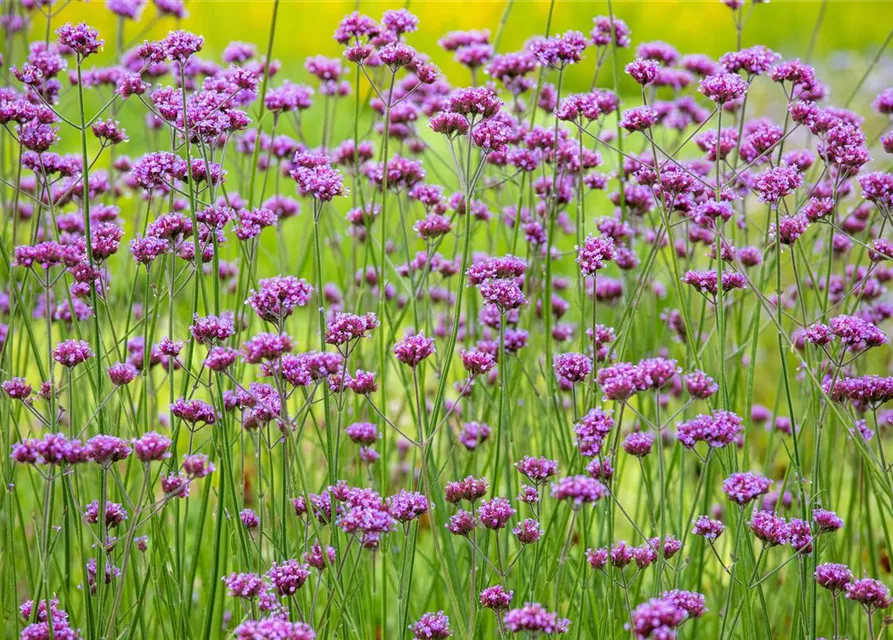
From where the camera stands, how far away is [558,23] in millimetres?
7305

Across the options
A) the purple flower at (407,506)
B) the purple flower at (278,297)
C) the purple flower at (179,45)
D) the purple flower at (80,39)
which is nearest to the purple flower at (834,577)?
the purple flower at (407,506)

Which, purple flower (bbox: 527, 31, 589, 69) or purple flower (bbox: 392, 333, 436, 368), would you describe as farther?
purple flower (bbox: 527, 31, 589, 69)

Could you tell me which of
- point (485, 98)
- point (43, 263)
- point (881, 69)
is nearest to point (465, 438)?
point (485, 98)

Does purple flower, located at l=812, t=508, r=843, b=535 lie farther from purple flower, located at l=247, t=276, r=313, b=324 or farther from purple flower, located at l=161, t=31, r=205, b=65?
purple flower, located at l=161, t=31, r=205, b=65

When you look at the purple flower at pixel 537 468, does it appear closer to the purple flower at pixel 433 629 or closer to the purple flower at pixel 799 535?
the purple flower at pixel 433 629

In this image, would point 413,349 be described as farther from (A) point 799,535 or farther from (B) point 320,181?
(A) point 799,535

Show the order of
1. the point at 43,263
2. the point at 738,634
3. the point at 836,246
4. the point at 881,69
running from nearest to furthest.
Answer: the point at 43,263, the point at 738,634, the point at 836,246, the point at 881,69

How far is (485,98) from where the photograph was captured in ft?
5.57

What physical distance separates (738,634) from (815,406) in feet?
2.35

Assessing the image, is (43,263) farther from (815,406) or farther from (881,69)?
(881,69)

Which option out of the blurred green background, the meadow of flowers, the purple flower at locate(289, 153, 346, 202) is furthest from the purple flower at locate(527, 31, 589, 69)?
the blurred green background

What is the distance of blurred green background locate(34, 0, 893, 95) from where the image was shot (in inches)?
277

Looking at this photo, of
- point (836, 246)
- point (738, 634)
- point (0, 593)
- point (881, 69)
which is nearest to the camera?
point (0, 593)

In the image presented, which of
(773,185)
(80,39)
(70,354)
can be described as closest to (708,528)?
(773,185)
